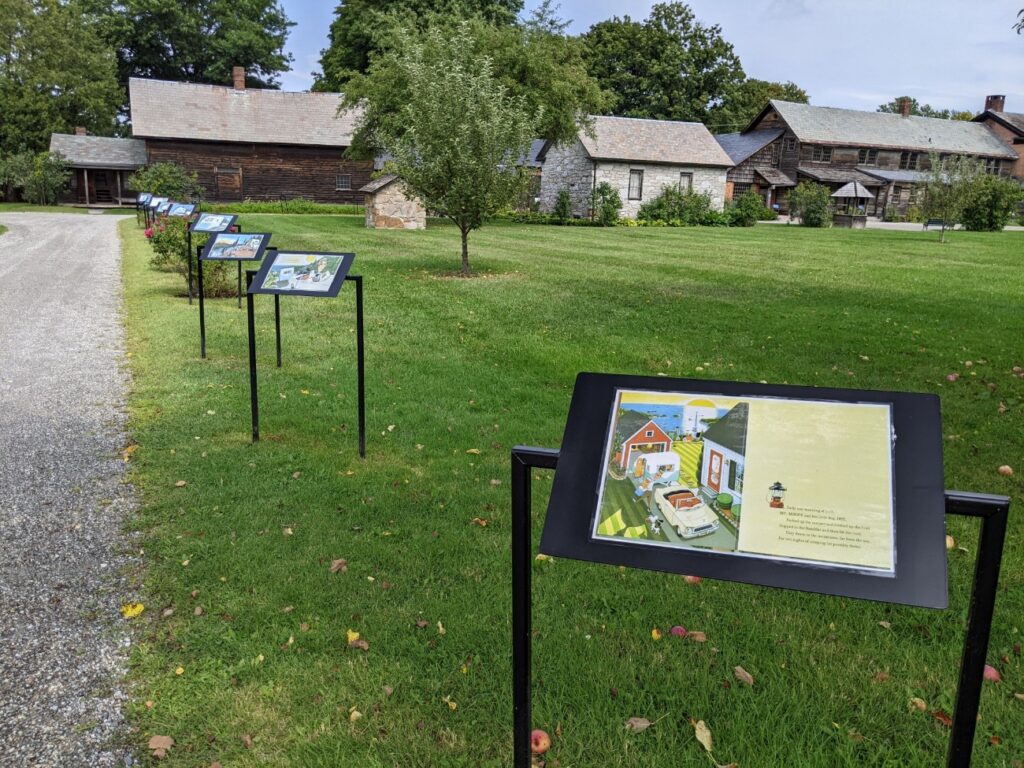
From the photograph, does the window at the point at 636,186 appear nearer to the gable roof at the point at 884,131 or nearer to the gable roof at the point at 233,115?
the gable roof at the point at 884,131

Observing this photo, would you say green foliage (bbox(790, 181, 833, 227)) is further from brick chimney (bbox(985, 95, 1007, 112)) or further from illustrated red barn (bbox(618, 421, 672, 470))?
illustrated red barn (bbox(618, 421, 672, 470))

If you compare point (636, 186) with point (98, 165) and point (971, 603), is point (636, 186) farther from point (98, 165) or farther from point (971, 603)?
point (971, 603)

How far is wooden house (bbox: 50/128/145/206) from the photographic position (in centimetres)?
4314

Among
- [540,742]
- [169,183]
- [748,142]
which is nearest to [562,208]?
[748,142]

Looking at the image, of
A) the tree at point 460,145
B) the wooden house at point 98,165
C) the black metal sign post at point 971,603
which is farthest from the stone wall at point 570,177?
the black metal sign post at point 971,603

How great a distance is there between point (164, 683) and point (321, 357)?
593 centimetres

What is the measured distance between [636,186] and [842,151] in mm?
17298

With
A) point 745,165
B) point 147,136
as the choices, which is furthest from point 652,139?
point 147,136

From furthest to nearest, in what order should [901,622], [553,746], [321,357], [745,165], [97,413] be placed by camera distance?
1. [745,165]
2. [321,357]
3. [97,413]
4. [901,622]
5. [553,746]

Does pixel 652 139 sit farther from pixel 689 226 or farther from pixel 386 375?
pixel 386 375

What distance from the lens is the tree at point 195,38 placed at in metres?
56.4

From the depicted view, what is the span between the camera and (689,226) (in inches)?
1473

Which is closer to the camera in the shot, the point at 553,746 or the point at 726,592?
the point at 553,746

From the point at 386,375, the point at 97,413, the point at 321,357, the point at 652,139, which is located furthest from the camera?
the point at 652,139
